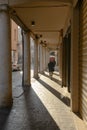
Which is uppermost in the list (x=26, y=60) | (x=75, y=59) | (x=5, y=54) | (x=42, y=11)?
(x=42, y=11)

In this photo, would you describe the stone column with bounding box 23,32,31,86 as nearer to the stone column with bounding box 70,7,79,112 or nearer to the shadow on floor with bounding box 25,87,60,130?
the shadow on floor with bounding box 25,87,60,130

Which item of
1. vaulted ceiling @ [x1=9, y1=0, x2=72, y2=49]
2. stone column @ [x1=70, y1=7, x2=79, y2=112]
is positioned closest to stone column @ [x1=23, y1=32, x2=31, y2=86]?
vaulted ceiling @ [x1=9, y1=0, x2=72, y2=49]

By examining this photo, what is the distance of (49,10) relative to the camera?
14234 millimetres

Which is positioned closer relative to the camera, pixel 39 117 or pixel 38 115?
pixel 39 117

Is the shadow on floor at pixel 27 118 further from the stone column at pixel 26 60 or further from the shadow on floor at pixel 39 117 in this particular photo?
the stone column at pixel 26 60

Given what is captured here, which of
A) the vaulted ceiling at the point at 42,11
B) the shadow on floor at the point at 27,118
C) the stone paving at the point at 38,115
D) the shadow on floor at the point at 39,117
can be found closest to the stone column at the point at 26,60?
the vaulted ceiling at the point at 42,11

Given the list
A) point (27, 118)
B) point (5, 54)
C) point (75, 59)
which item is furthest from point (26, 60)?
point (27, 118)

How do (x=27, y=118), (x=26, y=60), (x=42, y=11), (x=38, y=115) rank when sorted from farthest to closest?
1. (x=26, y=60)
2. (x=42, y=11)
3. (x=38, y=115)
4. (x=27, y=118)

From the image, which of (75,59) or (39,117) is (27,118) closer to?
(39,117)

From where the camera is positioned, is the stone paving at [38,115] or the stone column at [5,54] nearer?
the stone paving at [38,115]

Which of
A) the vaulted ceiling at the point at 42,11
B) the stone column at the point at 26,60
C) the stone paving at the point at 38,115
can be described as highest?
the vaulted ceiling at the point at 42,11

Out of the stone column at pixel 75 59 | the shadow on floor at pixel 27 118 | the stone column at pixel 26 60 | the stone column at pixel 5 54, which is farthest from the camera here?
the stone column at pixel 26 60

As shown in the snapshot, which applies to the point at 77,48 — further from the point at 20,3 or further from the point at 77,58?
the point at 20,3

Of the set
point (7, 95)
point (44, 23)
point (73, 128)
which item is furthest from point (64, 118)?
point (44, 23)
